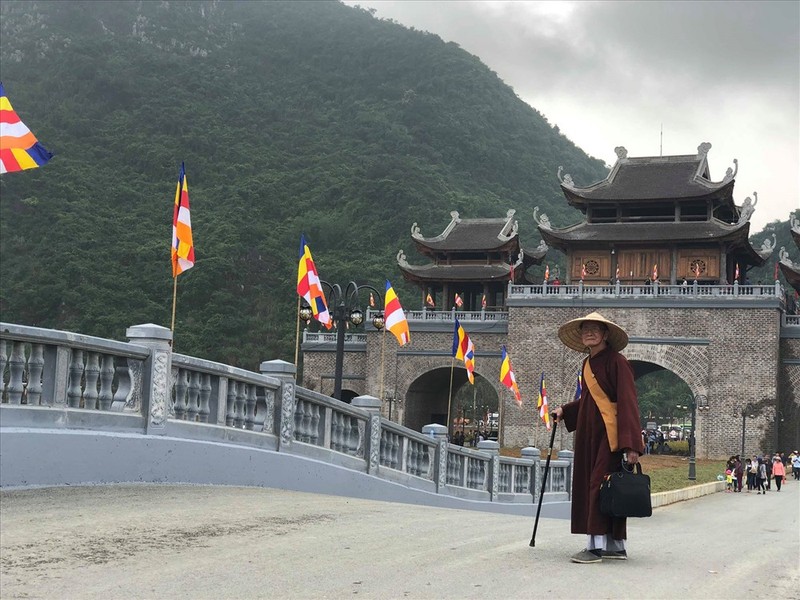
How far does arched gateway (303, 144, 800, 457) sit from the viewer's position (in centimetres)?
3719

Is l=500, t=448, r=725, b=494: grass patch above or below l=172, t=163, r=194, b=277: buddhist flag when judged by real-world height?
below

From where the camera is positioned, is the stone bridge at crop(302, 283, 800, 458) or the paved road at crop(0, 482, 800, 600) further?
the stone bridge at crop(302, 283, 800, 458)

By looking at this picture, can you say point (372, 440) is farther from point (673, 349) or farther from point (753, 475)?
point (673, 349)

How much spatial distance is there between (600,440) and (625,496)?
0.49 meters

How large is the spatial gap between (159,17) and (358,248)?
47.7 m

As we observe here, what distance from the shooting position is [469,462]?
1578 cm

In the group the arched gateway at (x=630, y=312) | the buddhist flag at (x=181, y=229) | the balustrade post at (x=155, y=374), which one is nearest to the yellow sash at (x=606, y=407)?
the balustrade post at (x=155, y=374)

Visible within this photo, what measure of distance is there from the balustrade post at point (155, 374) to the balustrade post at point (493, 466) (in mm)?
7656

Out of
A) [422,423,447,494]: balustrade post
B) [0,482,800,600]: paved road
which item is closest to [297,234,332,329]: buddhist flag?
[422,423,447,494]: balustrade post

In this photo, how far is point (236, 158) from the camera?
78.3m

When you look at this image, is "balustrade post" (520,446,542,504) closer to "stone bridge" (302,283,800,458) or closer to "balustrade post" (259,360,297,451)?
"balustrade post" (259,360,297,451)

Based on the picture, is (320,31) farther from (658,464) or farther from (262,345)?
(658,464)

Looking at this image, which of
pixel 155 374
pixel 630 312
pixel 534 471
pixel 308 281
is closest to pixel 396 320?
pixel 308 281

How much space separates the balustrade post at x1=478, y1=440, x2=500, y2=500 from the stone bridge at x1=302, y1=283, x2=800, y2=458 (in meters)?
18.6
